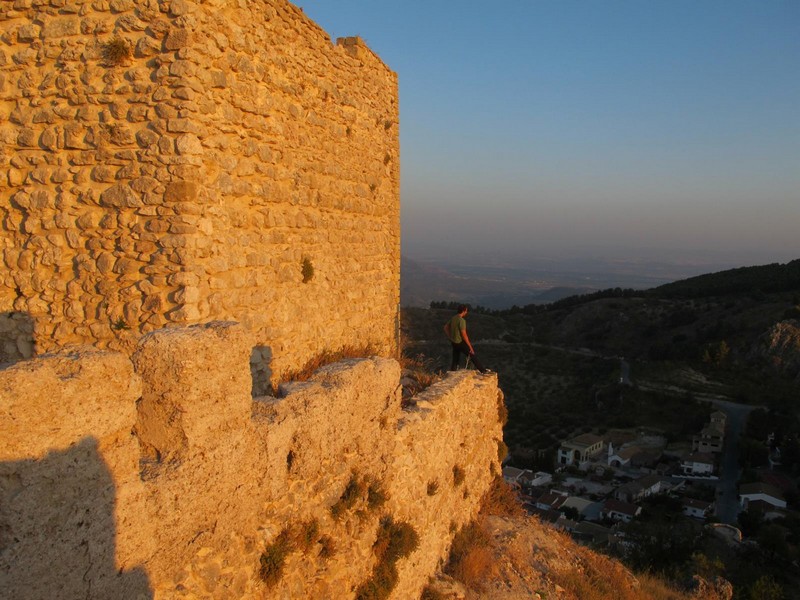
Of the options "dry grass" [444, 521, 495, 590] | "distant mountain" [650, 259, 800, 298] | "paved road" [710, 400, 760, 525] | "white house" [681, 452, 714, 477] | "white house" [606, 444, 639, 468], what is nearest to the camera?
"dry grass" [444, 521, 495, 590]

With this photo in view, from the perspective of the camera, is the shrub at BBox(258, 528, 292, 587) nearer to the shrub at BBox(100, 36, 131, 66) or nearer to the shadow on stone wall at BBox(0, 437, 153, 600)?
the shadow on stone wall at BBox(0, 437, 153, 600)

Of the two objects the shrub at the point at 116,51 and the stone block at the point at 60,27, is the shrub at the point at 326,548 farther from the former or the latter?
the stone block at the point at 60,27

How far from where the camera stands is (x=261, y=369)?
223 inches

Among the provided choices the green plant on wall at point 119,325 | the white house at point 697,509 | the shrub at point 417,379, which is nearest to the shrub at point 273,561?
the green plant on wall at point 119,325

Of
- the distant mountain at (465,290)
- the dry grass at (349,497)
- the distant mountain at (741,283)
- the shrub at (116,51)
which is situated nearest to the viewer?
the dry grass at (349,497)

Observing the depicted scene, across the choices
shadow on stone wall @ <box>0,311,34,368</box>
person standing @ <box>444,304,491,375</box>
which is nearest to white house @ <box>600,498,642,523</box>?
person standing @ <box>444,304,491,375</box>

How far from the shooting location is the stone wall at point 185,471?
8.11ft

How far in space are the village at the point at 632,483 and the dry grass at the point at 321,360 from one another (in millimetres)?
18287

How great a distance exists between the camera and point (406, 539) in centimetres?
534

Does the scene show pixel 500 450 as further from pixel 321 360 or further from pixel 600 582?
pixel 321 360

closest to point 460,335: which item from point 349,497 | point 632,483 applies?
point 349,497

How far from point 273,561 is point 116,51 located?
13.3ft

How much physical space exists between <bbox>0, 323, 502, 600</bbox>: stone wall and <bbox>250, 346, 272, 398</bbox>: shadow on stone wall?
0.98 meters

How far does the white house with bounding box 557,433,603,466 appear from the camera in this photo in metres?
35.7
